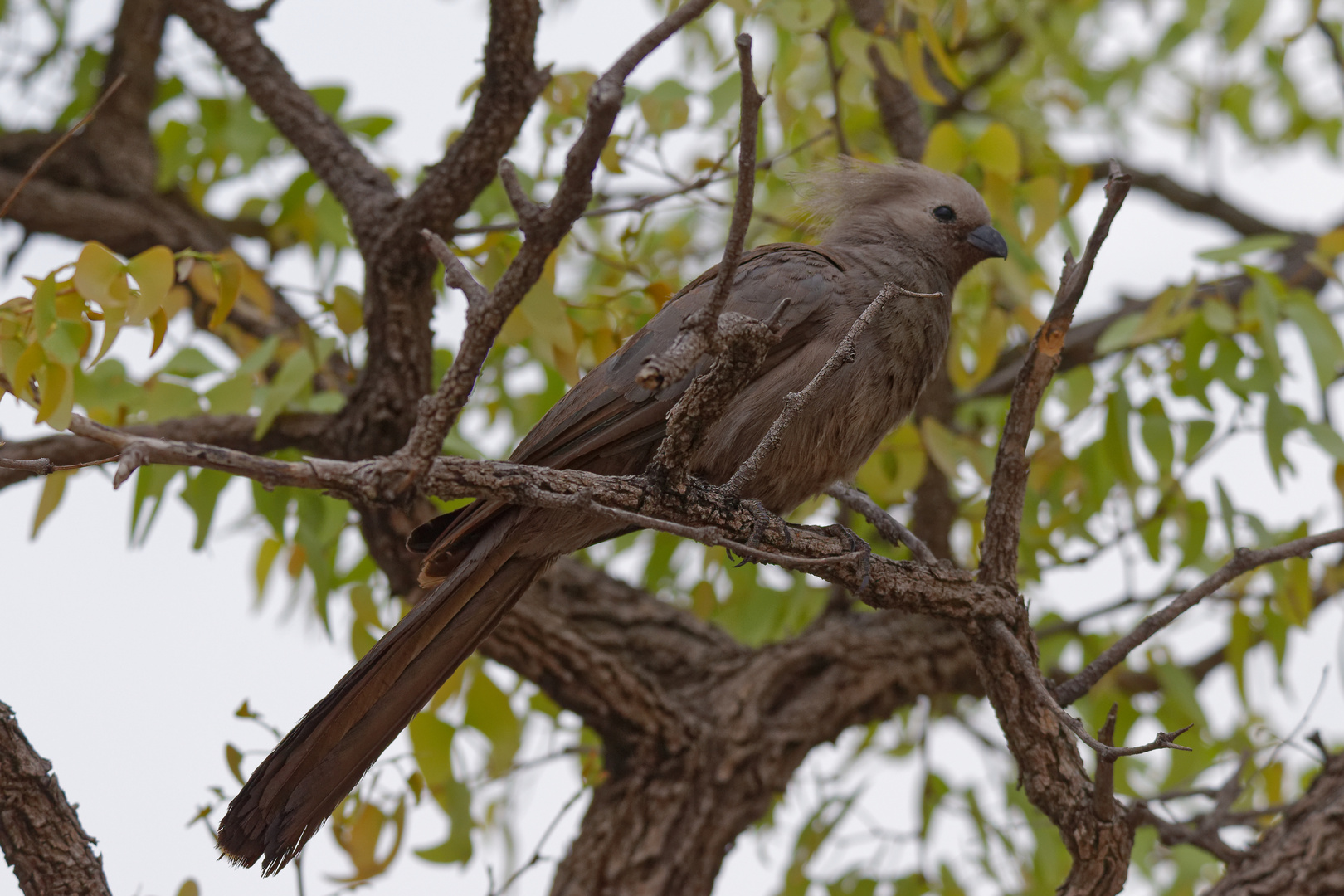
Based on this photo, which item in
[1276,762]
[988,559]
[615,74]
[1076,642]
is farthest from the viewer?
[1076,642]

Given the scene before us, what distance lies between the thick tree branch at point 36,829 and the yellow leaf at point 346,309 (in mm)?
1273

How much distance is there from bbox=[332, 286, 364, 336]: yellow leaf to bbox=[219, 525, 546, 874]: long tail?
0.78 metres

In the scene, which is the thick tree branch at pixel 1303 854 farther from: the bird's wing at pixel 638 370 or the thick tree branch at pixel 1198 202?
the thick tree branch at pixel 1198 202

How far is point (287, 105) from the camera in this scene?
3.39m

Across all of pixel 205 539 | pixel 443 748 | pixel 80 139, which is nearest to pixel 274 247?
pixel 80 139

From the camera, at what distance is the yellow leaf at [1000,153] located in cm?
322

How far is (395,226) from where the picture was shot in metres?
2.93

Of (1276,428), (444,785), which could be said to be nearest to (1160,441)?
(1276,428)

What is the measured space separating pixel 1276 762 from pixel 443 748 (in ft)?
8.30

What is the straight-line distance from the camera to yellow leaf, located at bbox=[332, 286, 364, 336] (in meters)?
3.06

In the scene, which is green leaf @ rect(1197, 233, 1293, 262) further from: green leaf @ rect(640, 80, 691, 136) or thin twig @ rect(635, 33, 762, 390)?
thin twig @ rect(635, 33, 762, 390)

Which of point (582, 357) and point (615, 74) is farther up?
point (582, 357)

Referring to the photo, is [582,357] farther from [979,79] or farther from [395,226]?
[979,79]

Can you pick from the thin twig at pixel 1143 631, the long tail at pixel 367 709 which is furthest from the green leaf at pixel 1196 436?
the long tail at pixel 367 709
